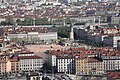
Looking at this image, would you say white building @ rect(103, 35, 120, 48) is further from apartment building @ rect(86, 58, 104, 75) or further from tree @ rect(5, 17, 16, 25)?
tree @ rect(5, 17, 16, 25)

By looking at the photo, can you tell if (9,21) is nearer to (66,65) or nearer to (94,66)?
(66,65)

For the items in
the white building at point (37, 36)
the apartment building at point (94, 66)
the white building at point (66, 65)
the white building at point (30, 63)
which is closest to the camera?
the apartment building at point (94, 66)

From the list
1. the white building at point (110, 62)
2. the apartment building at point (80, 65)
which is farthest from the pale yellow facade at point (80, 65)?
the white building at point (110, 62)

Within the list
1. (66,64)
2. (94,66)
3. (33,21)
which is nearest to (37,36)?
(33,21)

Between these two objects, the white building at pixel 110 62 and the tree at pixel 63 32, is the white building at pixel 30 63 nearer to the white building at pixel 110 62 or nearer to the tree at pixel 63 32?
the white building at pixel 110 62

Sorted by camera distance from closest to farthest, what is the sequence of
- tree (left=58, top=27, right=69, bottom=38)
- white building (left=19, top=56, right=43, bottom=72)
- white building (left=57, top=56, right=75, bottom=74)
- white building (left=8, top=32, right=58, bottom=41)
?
1. white building (left=57, top=56, right=75, bottom=74)
2. white building (left=19, top=56, right=43, bottom=72)
3. white building (left=8, top=32, right=58, bottom=41)
4. tree (left=58, top=27, right=69, bottom=38)

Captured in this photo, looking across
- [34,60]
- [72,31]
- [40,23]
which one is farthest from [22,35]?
[34,60]

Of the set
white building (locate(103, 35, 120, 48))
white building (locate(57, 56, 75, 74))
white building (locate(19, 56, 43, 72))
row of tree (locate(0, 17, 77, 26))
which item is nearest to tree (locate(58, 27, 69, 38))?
white building (locate(103, 35, 120, 48))
